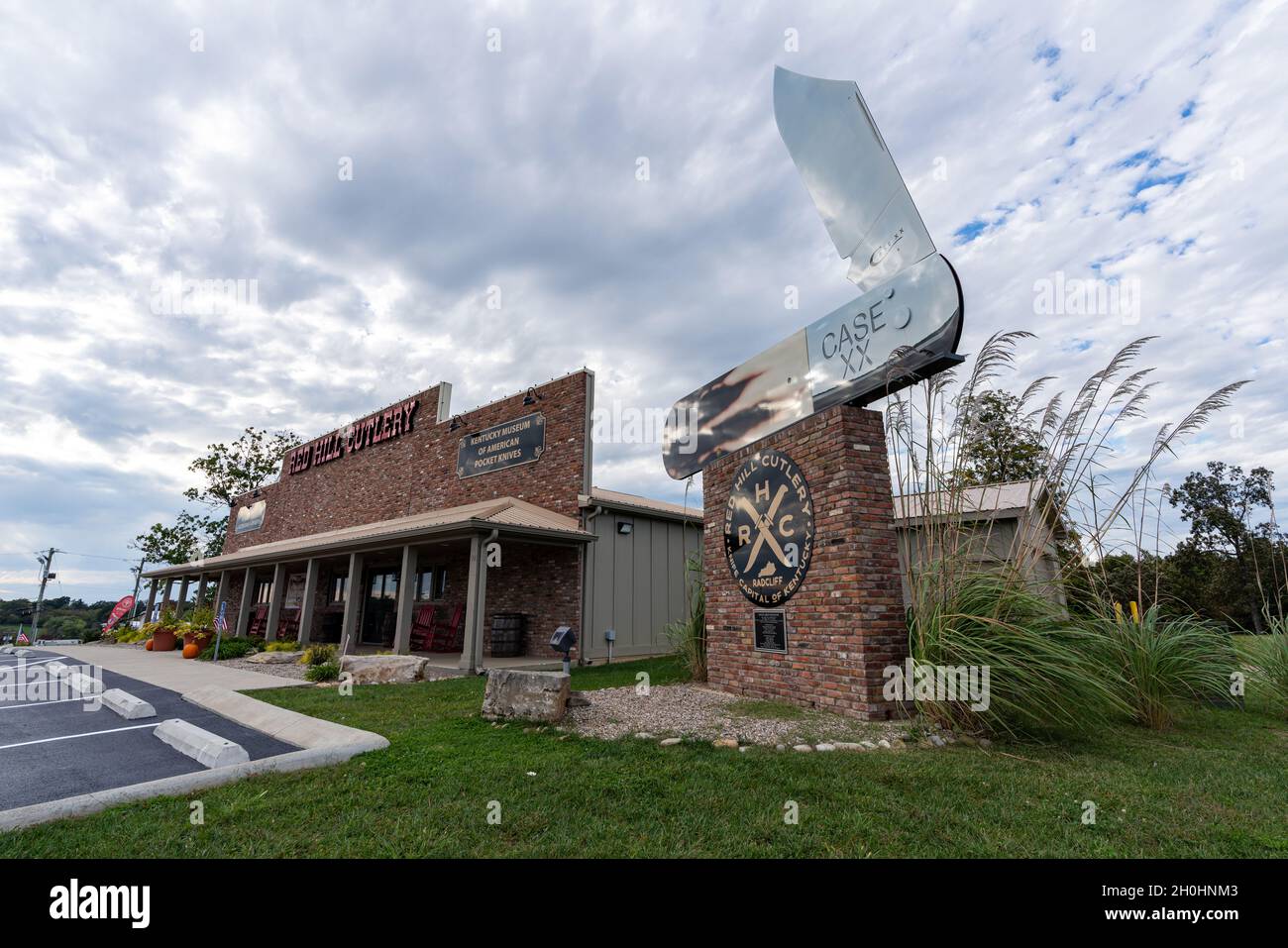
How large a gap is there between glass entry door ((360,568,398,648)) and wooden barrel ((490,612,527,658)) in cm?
512

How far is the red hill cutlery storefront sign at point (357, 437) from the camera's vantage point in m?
17.6

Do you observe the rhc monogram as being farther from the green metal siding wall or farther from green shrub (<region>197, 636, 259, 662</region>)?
green shrub (<region>197, 636, 259, 662</region>)

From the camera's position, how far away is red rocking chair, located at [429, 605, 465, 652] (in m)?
13.6

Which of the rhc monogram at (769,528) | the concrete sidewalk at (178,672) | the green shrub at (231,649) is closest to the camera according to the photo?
the rhc monogram at (769,528)

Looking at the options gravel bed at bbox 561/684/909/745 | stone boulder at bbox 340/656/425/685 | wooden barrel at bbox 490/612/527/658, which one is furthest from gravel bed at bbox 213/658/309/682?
gravel bed at bbox 561/684/909/745

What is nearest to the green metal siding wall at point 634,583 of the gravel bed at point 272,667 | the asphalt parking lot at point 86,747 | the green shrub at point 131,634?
the gravel bed at point 272,667

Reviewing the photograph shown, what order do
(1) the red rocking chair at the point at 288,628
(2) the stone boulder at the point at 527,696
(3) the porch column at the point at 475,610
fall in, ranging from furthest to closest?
1. (1) the red rocking chair at the point at 288,628
2. (3) the porch column at the point at 475,610
3. (2) the stone boulder at the point at 527,696

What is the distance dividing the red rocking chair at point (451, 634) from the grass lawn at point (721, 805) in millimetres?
9161

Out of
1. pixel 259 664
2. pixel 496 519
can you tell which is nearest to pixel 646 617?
pixel 496 519

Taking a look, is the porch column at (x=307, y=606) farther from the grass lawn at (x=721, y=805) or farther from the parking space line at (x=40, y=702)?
the grass lawn at (x=721, y=805)

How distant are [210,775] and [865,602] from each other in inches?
207

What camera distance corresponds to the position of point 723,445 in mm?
8344

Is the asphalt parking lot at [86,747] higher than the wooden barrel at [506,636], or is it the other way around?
the wooden barrel at [506,636]

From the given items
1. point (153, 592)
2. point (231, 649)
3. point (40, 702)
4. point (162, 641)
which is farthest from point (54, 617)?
point (40, 702)
